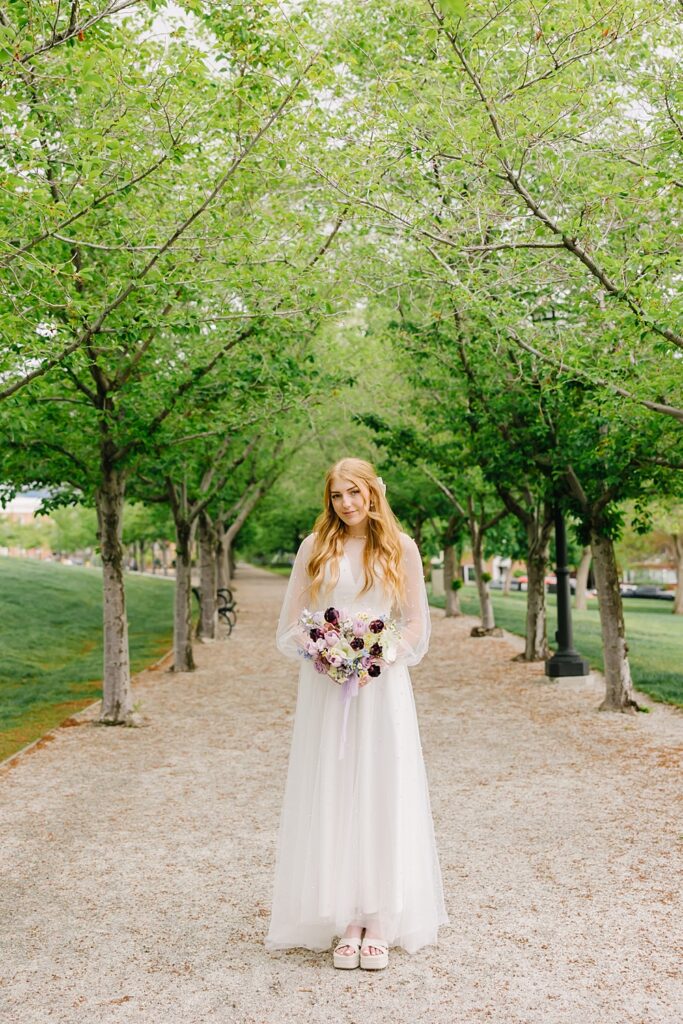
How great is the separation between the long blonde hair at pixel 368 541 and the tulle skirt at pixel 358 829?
0.47m

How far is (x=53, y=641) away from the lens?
79.4 feet

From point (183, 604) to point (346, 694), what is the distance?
44.4 ft

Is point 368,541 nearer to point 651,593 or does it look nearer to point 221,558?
point 221,558

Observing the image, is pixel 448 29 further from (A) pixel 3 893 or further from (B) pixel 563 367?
(A) pixel 3 893

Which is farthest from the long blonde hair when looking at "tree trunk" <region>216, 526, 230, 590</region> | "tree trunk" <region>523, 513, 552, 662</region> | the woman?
"tree trunk" <region>216, 526, 230, 590</region>

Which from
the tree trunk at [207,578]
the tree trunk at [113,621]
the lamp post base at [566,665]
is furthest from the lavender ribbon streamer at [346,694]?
the tree trunk at [207,578]

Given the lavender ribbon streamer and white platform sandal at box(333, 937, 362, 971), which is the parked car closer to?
the lavender ribbon streamer

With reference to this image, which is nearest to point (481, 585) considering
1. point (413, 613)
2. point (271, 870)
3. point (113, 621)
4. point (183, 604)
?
point (183, 604)

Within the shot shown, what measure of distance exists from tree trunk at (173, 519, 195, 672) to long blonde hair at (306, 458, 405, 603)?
13.3m

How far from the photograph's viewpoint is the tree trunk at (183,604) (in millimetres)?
18359

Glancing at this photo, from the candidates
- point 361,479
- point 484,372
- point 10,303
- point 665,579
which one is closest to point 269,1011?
point 361,479

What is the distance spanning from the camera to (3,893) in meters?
6.21

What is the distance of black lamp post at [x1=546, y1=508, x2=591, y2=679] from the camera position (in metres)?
15.8

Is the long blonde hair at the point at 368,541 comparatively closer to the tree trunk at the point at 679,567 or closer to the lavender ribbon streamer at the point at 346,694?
the lavender ribbon streamer at the point at 346,694
